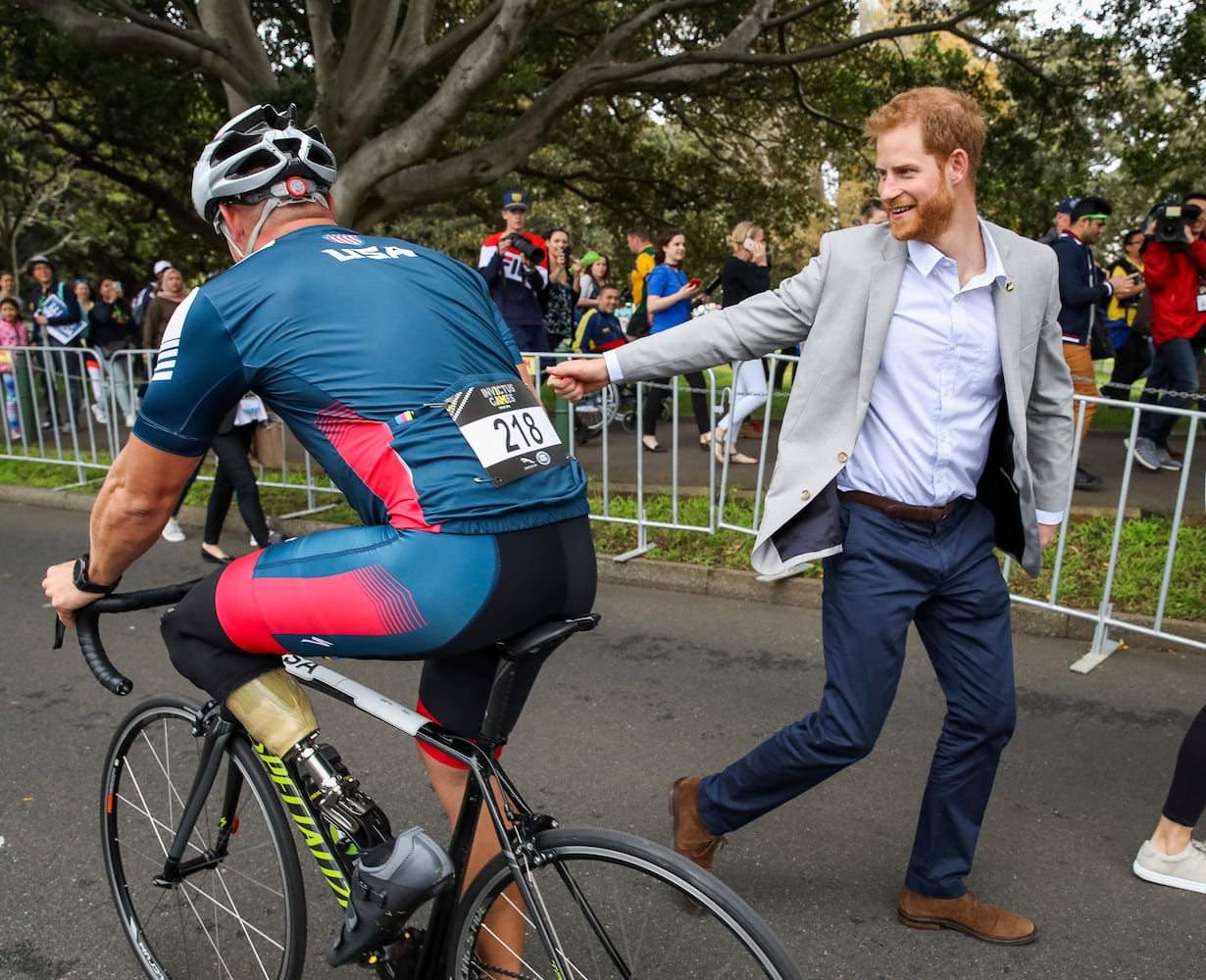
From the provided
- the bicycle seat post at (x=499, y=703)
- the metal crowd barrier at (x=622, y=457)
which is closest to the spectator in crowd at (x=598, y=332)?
the metal crowd barrier at (x=622, y=457)

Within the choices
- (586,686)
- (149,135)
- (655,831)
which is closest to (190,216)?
(149,135)

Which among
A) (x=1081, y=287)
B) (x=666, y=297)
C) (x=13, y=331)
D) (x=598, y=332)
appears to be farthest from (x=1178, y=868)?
(x=13, y=331)

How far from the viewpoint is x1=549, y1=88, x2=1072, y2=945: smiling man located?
106 inches

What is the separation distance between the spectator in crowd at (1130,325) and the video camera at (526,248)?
4.94 metres

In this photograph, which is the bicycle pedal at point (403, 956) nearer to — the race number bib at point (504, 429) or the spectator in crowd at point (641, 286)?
the race number bib at point (504, 429)

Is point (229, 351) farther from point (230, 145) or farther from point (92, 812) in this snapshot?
point (92, 812)

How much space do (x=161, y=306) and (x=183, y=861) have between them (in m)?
8.46

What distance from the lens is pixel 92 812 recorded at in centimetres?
376

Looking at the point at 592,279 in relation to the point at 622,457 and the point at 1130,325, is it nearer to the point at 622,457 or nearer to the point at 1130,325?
the point at 622,457

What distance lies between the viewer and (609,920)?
78.0 inches

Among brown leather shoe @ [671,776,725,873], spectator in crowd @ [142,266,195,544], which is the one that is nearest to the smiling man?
brown leather shoe @ [671,776,725,873]

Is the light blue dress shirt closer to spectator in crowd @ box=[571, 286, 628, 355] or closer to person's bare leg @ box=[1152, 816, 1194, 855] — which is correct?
person's bare leg @ box=[1152, 816, 1194, 855]

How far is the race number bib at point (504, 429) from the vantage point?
2.04 m

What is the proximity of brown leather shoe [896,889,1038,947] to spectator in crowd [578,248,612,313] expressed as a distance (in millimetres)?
10364
